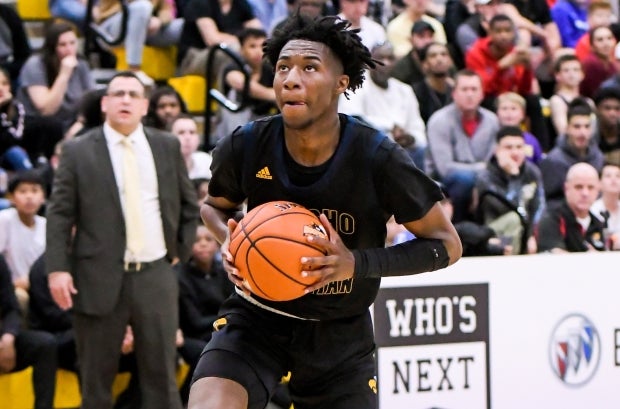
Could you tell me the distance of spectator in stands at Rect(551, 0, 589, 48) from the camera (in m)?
12.9

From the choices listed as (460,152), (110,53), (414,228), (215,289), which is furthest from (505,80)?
(414,228)

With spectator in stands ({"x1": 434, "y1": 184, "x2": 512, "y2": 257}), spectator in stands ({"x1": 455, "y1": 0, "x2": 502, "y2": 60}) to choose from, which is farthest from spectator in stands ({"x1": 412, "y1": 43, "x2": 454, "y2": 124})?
spectator in stands ({"x1": 434, "y1": 184, "x2": 512, "y2": 257})

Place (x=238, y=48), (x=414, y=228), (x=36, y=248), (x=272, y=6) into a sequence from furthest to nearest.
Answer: (x=272, y=6)
(x=238, y=48)
(x=36, y=248)
(x=414, y=228)

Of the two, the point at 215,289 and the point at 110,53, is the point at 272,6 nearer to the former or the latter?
the point at 110,53

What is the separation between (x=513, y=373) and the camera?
7191 mm

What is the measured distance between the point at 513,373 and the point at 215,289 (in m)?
1.95

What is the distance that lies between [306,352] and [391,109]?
5724 millimetres

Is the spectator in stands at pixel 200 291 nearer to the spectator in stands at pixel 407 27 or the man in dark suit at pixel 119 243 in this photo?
the man in dark suit at pixel 119 243

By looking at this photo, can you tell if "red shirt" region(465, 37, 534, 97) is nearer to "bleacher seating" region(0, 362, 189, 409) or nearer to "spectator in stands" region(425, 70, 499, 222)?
"spectator in stands" region(425, 70, 499, 222)

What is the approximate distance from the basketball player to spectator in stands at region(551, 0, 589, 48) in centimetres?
872

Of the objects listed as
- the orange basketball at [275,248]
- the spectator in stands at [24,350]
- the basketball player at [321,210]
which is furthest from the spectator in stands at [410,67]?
the orange basketball at [275,248]

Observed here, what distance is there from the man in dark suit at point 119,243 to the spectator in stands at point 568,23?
22.5 ft

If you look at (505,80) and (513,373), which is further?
(505,80)

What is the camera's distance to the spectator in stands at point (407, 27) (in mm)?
11680
